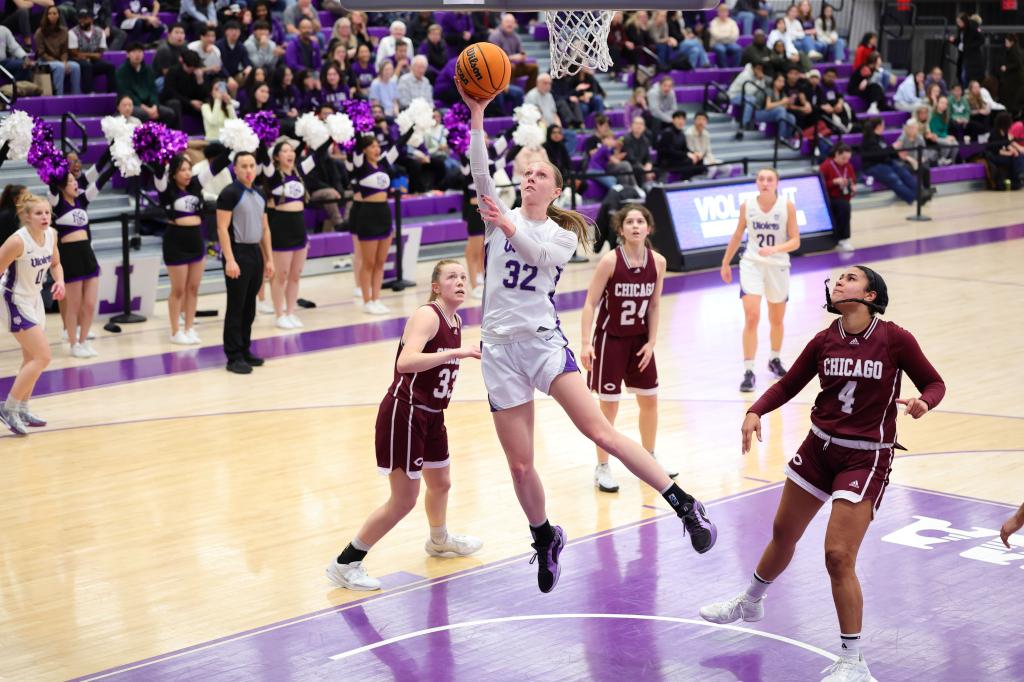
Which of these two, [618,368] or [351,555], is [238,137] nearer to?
[618,368]

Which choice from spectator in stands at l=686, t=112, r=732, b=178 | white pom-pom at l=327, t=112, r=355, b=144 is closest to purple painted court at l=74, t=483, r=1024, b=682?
white pom-pom at l=327, t=112, r=355, b=144

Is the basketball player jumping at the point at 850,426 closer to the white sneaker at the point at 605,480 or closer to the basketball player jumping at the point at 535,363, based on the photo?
the basketball player jumping at the point at 535,363

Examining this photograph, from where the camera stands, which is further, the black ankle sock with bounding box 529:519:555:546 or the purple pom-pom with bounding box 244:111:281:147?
the purple pom-pom with bounding box 244:111:281:147

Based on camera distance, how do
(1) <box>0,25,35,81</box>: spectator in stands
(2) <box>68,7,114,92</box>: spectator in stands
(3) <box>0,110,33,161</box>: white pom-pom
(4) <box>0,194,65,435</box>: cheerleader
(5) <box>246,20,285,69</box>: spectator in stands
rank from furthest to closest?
(5) <box>246,20,285,69</box>: spectator in stands → (2) <box>68,7,114,92</box>: spectator in stands → (1) <box>0,25,35,81</box>: spectator in stands → (3) <box>0,110,33,161</box>: white pom-pom → (4) <box>0,194,65,435</box>: cheerleader

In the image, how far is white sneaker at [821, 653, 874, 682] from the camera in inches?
201

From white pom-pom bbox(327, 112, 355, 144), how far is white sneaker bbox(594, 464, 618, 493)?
6.80 metres

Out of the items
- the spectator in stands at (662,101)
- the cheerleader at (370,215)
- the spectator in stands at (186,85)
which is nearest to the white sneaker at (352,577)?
the cheerleader at (370,215)

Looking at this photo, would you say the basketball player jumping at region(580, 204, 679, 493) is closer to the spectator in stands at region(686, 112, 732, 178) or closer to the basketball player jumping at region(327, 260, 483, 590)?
the basketball player jumping at region(327, 260, 483, 590)

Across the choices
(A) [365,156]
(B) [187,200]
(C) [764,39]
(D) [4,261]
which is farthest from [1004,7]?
(D) [4,261]

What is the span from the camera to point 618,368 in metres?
8.02

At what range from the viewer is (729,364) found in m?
11.2

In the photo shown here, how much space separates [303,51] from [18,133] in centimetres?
656

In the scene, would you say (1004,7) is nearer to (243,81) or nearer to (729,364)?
(243,81)

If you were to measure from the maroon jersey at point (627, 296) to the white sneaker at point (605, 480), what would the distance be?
800 millimetres
